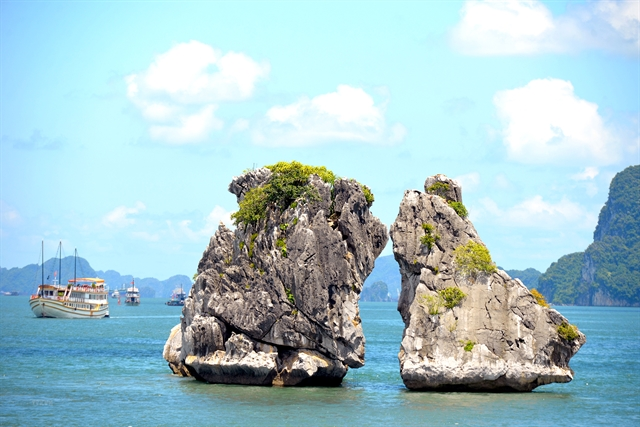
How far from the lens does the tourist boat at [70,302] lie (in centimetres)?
12269

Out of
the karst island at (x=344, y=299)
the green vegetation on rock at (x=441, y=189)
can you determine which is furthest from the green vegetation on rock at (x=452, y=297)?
the green vegetation on rock at (x=441, y=189)

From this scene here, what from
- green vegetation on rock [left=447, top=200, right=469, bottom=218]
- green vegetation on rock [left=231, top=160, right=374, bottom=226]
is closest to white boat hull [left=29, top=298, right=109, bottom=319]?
green vegetation on rock [left=231, top=160, right=374, bottom=226]

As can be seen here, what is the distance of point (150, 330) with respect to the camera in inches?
4085

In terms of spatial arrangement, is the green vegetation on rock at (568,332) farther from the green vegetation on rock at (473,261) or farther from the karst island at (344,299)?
the green vegetation on rock at (473,261)

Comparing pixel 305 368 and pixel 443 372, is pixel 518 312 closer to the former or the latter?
pixel 443 372

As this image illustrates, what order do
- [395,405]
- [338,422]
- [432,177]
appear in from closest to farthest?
[338,422] < [395,405] < [432,177]

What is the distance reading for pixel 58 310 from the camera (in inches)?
4843

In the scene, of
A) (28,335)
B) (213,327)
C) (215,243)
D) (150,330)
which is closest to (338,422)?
(213,327)

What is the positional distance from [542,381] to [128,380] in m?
20.1

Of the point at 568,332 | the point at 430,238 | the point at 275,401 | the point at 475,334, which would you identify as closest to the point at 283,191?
the point at 430,238

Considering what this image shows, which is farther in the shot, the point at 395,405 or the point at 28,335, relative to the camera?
the point at 28,335

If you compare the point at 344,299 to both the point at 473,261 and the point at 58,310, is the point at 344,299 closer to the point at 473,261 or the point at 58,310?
the point at 473,261

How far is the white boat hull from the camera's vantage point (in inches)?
4806

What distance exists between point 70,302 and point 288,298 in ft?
279
